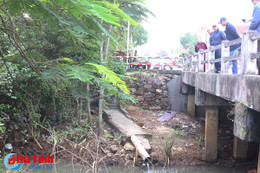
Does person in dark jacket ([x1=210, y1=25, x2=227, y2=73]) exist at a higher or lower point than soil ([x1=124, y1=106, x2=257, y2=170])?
higher

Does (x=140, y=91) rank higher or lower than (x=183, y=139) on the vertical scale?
higher

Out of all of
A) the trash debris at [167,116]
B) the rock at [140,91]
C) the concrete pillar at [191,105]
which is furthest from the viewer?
the rock at [140,91]

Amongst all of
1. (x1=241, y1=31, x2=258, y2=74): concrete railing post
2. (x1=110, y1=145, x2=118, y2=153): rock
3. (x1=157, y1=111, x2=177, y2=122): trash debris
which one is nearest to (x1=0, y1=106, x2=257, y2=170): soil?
(x1=110, y1=145, x2=118, y2=153): rock

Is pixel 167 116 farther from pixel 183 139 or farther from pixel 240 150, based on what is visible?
pixel 240 150

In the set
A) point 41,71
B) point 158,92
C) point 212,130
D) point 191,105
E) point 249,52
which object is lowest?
point 212,130

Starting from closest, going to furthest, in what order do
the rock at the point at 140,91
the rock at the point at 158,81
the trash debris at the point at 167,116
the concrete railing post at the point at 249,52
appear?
the concrete railing post at the point at 249,52, the trash debris at the point at 167,116, the rock at the point at 140,91, the rock at the point at 158,81

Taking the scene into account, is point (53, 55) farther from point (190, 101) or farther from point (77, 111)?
point (190, 101)

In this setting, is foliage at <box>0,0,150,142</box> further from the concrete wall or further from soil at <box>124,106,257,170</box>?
soil at <box>124,106,257,170</box>

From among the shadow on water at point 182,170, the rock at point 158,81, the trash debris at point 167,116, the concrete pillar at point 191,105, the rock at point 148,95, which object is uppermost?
the rock at point 158,81

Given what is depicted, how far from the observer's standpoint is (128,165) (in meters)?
7.63

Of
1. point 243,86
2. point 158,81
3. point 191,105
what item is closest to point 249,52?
point 243,86

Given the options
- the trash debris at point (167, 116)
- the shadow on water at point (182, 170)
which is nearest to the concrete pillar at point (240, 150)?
the shadow on water at point (182, 170)

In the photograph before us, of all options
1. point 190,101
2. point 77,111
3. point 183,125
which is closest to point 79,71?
point 77,111

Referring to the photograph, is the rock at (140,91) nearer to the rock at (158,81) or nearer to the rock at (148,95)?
the rock at (148,95)
